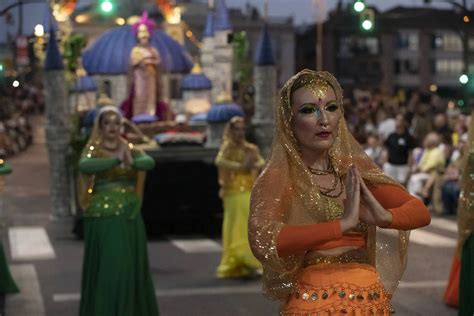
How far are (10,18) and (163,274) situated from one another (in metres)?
3.51

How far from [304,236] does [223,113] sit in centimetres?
1527

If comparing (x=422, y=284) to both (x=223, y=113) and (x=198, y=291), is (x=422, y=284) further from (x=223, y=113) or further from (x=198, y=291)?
(x=223, y=113)

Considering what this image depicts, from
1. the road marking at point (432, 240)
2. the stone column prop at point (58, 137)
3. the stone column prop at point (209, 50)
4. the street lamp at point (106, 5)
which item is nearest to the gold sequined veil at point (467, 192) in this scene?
the road marking at point (432, 240)

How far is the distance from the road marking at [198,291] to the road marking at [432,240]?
4.55 metres

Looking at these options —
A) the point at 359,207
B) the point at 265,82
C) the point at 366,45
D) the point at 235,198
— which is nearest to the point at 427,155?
the point at 265,82

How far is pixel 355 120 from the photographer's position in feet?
87.7

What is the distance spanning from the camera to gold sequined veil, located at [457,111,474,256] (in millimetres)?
9523

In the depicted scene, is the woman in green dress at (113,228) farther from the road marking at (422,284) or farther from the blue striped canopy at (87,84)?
the blue striped canopy at (87,84)

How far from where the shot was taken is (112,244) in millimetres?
9648

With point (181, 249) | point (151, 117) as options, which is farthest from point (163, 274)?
point (151, 117)

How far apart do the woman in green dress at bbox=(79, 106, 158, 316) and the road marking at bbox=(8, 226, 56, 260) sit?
5.99 m

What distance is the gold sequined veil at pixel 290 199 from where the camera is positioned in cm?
521

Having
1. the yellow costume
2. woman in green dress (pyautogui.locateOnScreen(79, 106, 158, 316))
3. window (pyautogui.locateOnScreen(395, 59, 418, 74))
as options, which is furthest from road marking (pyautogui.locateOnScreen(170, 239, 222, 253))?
window (pyautogui.locateOnScreen(395, 59, 418, 74))

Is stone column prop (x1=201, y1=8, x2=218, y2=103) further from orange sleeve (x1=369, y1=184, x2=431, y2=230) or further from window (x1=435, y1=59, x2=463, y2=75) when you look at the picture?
window (x1=435, y1=59, x2=463, y2=75)
